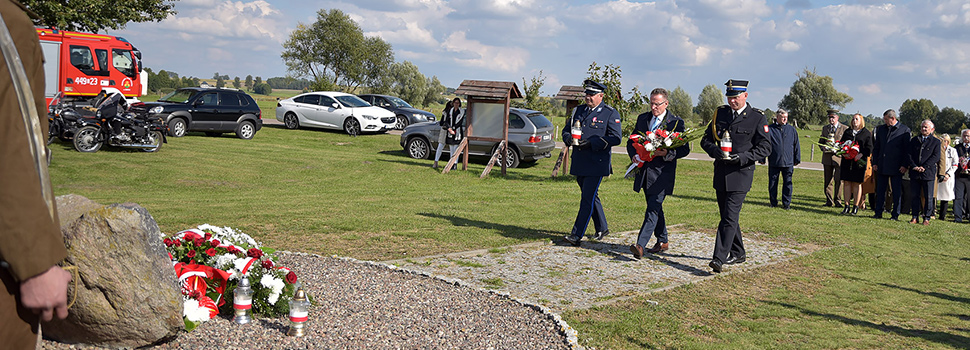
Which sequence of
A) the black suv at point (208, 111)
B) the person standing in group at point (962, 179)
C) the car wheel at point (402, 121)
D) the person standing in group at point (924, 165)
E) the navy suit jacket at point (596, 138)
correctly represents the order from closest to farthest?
the navy suit jacket at point (596, 138) → the person standing in group at point (924, 165) → the person standing in group at point (962, 179) → the black suv at point (208, 111) → the car wheel at point (402, 121)

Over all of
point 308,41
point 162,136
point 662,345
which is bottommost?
point 662,345

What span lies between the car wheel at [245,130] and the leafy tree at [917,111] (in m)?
88.9

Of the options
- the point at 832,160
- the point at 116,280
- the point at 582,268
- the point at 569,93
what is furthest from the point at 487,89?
the point at 116,280

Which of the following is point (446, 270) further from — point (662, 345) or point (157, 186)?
point (157, 186)

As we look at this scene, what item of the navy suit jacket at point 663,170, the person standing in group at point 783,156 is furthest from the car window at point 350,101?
the navy suit jacket at point 663,170

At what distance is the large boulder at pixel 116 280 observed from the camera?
3.97 meters

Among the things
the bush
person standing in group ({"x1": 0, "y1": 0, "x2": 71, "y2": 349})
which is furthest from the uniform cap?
the bush

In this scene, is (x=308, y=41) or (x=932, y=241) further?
(x=308, y=41)

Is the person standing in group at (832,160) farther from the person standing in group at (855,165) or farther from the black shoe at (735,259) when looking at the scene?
the black shoe at (735,259)

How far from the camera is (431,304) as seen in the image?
5652 mm

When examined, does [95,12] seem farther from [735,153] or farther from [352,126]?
[735,153]

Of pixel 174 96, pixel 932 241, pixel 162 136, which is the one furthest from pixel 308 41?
pixel 932 241

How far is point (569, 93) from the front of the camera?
18.5 meters

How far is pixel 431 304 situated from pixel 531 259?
2.43 metres
